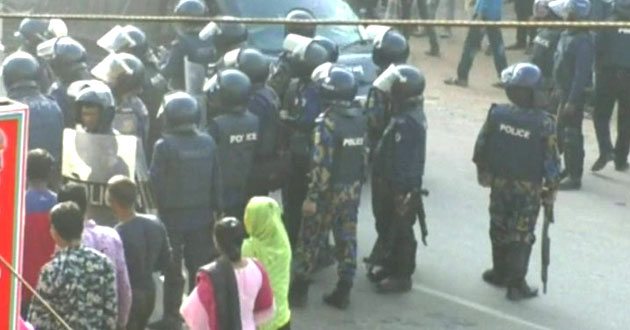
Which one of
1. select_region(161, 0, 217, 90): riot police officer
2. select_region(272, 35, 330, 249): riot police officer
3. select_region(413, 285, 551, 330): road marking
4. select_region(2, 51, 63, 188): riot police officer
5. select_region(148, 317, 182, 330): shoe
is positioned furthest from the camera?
select_region(161, 0, 217, 90): riot police officer

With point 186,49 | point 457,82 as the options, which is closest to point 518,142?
point 186,49

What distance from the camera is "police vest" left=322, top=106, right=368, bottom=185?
11.2m

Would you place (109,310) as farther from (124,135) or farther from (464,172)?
(464,172)

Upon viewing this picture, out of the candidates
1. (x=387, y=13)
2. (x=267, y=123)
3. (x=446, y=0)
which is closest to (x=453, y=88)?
(x=387, y=13)

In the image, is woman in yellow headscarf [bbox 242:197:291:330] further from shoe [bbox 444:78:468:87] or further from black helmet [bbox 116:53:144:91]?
shoe [bbox 444:78:468:87]

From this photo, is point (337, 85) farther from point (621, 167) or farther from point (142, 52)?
point (621, 167)

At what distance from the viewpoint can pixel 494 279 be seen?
1219cm

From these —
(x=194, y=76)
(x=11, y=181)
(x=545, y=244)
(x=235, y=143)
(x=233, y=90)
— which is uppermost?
(x=11, y=181)

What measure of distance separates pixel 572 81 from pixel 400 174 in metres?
3.52

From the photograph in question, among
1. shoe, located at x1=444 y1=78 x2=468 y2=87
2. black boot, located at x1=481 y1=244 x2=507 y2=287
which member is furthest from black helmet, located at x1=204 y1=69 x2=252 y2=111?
shoe, located at x1=444 y1=78 x2=468 y2=87

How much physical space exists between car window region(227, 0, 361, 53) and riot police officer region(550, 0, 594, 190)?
1.98 m

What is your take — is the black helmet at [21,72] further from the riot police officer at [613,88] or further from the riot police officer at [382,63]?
the riot police officer at [613,88]

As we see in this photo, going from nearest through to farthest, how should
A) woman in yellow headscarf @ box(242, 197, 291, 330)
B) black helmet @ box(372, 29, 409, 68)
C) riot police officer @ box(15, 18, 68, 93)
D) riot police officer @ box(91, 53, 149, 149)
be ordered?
woman in yellow headscarf @ box(242, 197, 291, 330) < riot police officer @ box(91, 53, 149, 149) < black helmet @ box(372, 29, 409, 68) < riot police officer @ box(15, 18, 68, 93)

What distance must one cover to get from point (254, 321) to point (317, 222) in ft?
8.18
